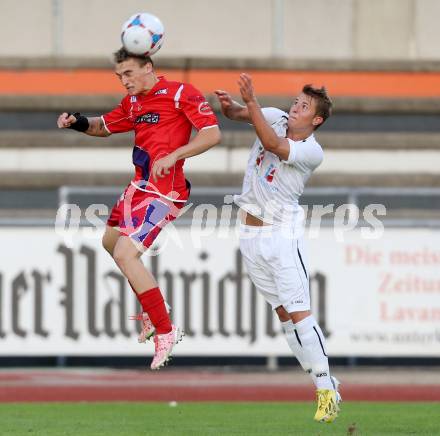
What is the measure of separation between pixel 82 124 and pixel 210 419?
264cm

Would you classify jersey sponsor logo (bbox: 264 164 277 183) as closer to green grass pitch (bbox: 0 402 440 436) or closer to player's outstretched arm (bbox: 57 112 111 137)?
player's outstretched arm (bbox: 57 112 111 137)

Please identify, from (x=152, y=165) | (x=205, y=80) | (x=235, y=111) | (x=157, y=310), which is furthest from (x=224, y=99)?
(x=205, y=80)

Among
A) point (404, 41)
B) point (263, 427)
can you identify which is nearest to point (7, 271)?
point (263, 427)

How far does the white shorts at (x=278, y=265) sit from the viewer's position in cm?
1048

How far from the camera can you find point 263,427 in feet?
35.6

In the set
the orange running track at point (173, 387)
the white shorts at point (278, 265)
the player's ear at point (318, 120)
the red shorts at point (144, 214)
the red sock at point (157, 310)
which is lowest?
the orange running track at point (173, 387)

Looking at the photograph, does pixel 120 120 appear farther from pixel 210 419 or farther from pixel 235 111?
pixel 210 419

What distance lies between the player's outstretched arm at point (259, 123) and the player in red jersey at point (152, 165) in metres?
0.26

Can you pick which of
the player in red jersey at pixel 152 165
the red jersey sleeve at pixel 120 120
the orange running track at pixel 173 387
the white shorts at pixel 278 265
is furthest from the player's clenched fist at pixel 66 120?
the orange running track at pixel 173 387

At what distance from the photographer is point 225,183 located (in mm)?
18141

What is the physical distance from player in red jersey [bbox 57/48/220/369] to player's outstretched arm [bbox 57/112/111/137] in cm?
39

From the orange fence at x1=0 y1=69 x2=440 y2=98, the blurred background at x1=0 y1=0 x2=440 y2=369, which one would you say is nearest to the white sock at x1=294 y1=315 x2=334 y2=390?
the blurred background at x1=0 y1=0 x2=440 y2=369

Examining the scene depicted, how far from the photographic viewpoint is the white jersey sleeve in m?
10.2

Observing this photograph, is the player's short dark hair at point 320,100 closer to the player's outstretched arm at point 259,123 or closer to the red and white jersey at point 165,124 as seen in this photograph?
the player's outstretched arm at point 259,123
